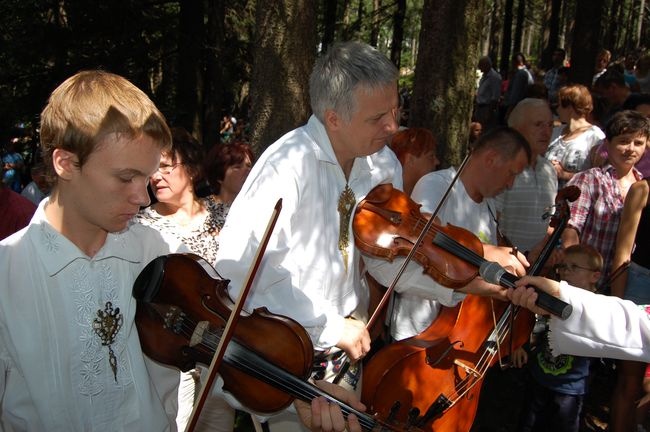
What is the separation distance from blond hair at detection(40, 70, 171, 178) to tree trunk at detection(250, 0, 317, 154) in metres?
2.87

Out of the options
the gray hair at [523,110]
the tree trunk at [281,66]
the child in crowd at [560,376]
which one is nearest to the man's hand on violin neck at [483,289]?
the child in crowd at [560,376]

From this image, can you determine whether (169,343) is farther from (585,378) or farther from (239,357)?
(585,378)

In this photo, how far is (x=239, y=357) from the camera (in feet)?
6.45

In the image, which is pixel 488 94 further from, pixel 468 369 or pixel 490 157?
pixel 468 369

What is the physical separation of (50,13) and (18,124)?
1.73m

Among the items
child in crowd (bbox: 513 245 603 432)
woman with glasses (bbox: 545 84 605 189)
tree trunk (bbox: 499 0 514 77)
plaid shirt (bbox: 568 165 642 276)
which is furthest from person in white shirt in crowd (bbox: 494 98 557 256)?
tree trunk (bbox: 499 0 514 77)

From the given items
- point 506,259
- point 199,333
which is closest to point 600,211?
point 506,259

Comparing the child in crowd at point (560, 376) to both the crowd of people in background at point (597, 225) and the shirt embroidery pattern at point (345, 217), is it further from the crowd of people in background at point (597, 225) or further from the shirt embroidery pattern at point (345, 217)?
the shirt embroidery pattern at point (345, 217)

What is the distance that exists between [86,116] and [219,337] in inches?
29.9

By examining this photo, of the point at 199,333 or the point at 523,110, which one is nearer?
the point at 199,333

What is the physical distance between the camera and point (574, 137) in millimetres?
5996

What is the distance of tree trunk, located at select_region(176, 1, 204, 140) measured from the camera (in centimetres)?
946

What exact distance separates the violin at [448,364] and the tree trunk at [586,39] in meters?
8.32

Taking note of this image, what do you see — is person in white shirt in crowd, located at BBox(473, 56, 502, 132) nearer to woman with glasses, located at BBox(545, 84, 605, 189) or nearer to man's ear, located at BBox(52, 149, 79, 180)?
woman with glasses, located at BBox(545, 84, 605, 189)
